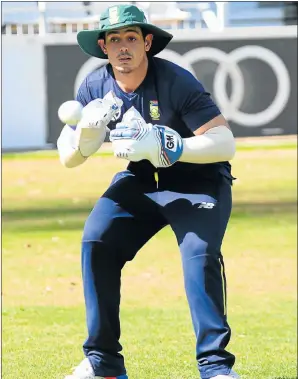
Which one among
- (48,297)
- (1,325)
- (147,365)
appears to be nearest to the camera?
(147,365)

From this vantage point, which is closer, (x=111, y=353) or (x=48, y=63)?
(x=111, y=353)

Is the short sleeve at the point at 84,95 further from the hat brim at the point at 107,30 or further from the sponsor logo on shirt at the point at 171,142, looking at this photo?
the sponsor logo on shirt at the point at 171,142

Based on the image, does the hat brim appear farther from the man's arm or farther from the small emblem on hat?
the man's arm

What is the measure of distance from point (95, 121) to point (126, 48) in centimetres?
43

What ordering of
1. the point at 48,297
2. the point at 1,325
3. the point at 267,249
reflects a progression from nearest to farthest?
the point at 1,325
the point at 48,297
the point at 267,249

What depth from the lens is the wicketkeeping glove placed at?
536 cm

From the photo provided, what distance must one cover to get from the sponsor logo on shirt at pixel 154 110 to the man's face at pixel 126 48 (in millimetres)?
201

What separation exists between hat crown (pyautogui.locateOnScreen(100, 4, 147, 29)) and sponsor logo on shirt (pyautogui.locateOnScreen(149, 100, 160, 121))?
1.39 feet

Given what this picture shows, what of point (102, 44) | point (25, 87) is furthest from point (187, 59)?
point (102, 44)

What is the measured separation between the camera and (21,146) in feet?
75.3

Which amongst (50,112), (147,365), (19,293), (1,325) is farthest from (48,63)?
(147,365)

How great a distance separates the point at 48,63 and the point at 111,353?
1742 cm

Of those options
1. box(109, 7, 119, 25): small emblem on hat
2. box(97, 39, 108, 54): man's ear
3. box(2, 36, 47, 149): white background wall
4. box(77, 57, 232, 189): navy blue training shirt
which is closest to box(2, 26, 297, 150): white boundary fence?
box(2, 36, 47, 149): white background wall

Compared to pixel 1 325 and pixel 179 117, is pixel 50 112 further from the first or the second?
pixel 179 117
